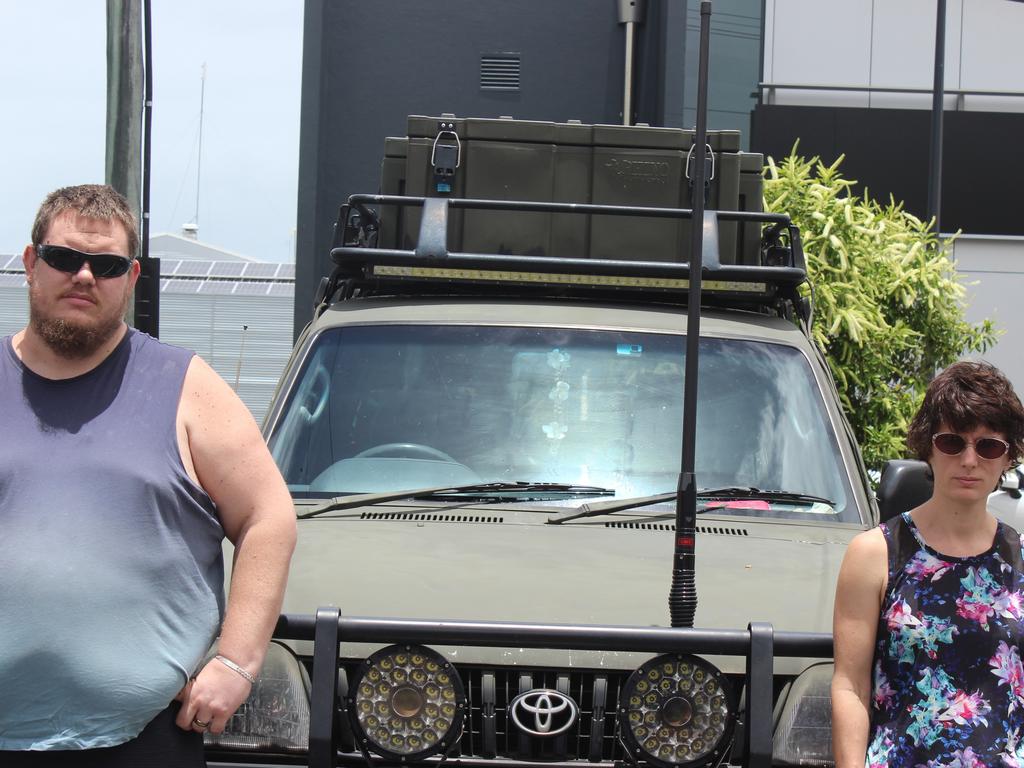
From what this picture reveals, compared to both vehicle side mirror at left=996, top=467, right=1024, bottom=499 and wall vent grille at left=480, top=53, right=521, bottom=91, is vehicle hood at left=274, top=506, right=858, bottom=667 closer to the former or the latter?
vehicle side mirror at left=996, top=467, right=1024, bottom=499

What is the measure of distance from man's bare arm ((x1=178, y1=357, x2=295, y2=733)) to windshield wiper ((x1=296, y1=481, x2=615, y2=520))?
115cm

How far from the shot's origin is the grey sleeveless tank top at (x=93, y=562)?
2.85m

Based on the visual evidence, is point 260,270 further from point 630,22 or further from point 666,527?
point 666,527

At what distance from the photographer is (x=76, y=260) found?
3021 mm

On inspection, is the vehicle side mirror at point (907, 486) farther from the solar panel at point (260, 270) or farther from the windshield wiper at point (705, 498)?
the solar panel at point (260, 270)

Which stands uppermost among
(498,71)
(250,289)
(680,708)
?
(498,71)

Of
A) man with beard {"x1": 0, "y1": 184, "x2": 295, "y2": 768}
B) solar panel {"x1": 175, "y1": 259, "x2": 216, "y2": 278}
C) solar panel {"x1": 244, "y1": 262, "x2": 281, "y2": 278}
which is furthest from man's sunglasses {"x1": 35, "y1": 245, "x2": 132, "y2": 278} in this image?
solar panel {"x1": 175, "y1": 259, "x2": 216, "y2": 278}

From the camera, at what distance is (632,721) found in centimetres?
322

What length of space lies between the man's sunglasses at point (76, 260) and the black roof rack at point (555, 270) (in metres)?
2.20

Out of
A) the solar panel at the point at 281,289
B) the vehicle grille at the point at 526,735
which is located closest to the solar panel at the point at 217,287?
the solar panel at the point at 281,289

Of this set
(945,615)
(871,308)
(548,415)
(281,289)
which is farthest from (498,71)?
(945,615)

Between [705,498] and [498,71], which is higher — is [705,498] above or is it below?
below

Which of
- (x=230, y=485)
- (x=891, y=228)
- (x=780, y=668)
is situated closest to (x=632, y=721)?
(x=780, y=668)

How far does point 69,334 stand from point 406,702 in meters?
1.08
